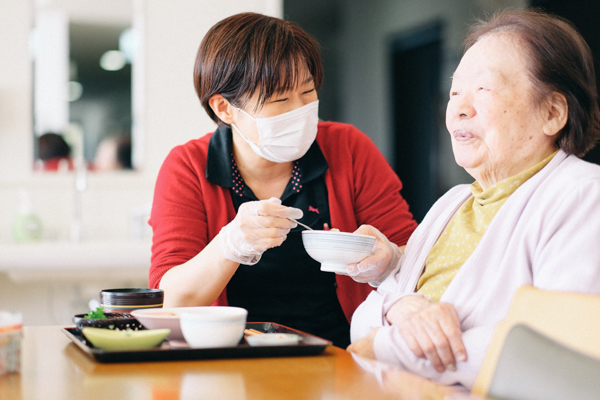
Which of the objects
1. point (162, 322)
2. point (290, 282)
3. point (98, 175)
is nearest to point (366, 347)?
point (162, 322)

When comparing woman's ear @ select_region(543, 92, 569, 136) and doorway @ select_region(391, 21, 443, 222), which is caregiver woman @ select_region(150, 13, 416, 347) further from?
doorway @ select_region(391, 21, 443, 222)

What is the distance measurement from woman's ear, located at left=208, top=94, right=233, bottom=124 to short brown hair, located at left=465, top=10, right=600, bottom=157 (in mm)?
828

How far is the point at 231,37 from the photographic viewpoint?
1.61 m

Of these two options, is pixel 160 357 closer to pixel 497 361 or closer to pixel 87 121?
pixel 497 361

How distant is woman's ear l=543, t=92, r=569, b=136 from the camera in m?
1.18

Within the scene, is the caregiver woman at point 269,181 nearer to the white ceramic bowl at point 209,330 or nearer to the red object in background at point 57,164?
the white ceramic bowl at point 209,330

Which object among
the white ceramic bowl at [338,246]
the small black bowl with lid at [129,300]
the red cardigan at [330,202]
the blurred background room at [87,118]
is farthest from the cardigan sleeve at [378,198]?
the blurred background room at [87,118]

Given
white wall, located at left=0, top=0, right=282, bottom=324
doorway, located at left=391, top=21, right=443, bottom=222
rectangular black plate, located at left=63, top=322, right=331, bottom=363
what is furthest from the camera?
doorway, located at left=391, top=21, right=443, bottom=222

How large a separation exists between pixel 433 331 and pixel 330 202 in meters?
0.72

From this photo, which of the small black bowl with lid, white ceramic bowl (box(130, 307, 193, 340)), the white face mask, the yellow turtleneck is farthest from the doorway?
white ceramic bowl (box(130, 307, 193, 340))

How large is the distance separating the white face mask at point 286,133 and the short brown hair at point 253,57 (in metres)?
0.07

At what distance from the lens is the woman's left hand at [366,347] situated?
1167mm

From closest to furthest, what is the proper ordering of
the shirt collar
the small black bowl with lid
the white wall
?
the small black bowl with lid < the shirt collar < the white wall

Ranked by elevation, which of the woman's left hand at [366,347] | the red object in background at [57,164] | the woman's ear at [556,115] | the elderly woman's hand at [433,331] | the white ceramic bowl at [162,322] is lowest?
the woman's left hand at [366,347]
